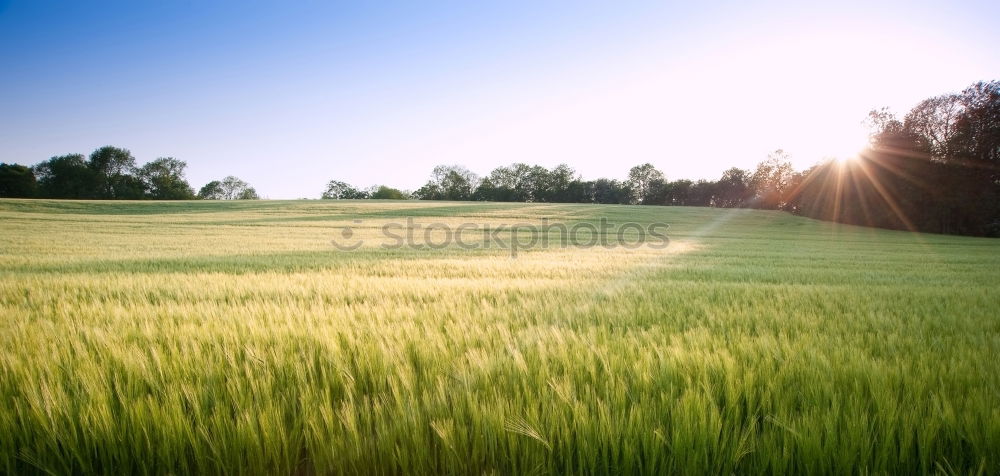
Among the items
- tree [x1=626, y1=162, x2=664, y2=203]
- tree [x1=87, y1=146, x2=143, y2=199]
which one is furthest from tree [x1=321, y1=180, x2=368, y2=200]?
tree [x1=626, y1=162, x2=664, y2=203]

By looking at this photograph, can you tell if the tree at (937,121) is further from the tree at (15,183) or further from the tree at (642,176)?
the tree at (15,183)

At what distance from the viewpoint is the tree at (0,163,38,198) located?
71375 millimetres

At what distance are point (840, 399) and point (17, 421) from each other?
2880mm

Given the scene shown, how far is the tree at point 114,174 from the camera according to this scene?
79438mm

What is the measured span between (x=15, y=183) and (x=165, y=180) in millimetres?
22102

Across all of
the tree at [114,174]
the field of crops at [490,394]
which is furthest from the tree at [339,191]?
the field of crops at [490,394]

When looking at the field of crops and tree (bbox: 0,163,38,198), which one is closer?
the field of crops

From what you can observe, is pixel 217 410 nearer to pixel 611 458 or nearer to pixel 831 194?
pixel 611 458

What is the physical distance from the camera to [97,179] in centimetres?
7888

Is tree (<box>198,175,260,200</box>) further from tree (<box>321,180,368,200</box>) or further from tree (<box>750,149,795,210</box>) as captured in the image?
tree (<box>750,149,795,210</box>)

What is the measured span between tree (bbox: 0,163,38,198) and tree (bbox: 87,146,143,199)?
9.42 m

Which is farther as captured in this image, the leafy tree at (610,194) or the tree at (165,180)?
the leafy tree at (610,194)

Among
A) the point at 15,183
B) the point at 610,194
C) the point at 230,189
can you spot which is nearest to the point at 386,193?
the point at 230,189

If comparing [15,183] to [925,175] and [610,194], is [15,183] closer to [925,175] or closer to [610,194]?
[610,194]
